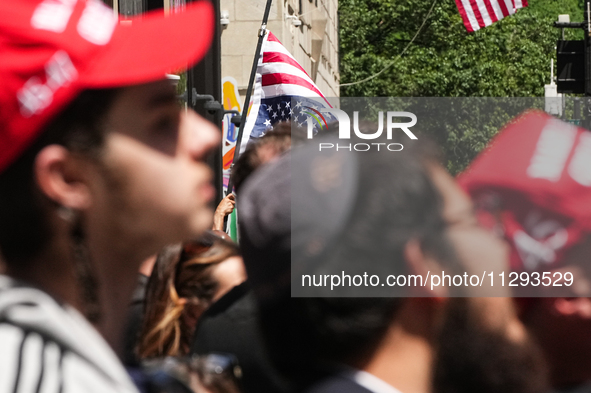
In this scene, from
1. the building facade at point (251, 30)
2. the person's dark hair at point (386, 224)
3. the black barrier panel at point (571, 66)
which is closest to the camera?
the person's dark hair at point (386, 224)

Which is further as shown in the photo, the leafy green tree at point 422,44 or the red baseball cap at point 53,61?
the leafy green tree at point 422,44

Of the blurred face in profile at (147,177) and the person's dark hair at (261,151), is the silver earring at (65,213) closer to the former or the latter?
the blurred face in profile at (147,177)

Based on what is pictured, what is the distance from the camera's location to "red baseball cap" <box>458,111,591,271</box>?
1122mm

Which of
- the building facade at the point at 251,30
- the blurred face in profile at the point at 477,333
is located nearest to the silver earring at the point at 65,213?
the blurred face in profile at the point at 477,333

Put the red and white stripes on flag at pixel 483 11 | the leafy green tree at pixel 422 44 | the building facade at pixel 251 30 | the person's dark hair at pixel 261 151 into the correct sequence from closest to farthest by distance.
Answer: the person's dark hair at pixel 261 151 < the red and white stripes on flag at pixel 483 11 < the building facade at pixel 251 30 < the leafy green tree at pixel 422 44

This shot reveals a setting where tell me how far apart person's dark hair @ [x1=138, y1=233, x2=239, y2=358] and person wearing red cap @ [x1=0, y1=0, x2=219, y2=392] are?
59 cm

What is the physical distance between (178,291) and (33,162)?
0.91 meters

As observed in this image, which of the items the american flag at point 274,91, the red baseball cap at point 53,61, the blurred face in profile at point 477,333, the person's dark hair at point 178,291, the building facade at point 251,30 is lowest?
the building facade at point 251,30

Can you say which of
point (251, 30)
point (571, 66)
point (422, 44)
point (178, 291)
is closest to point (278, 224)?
point (178, 291)

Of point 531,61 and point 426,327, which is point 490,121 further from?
point 531,61

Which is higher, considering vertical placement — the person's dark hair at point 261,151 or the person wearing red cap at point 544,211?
the person wearing red cap at point 544,211

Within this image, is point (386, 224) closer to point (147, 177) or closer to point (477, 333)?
point (477, 333)

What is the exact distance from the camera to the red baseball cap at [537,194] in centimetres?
112

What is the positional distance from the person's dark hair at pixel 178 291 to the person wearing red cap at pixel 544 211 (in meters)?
0.84
